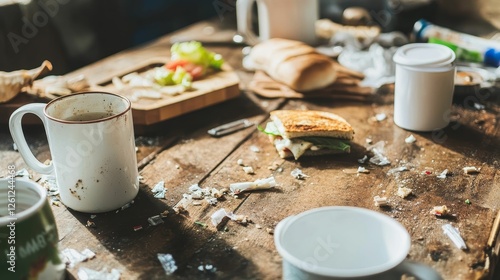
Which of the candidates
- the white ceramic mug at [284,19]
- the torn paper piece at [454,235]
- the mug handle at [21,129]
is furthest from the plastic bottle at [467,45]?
the mug handle at [21,129]

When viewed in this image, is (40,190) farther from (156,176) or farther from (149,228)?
(156,176)

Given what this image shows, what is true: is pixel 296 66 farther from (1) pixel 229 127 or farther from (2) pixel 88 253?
(2) pixel 88 253

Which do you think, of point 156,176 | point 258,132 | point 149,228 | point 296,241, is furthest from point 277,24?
point 296,241

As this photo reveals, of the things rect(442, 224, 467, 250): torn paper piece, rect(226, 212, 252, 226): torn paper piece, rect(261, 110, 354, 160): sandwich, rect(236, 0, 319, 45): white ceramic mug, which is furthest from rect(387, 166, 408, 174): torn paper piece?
rect(236, 0, 319, 45): white ceramic mug

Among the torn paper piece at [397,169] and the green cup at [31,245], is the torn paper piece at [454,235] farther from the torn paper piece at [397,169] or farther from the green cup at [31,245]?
the green cup at [31,245]

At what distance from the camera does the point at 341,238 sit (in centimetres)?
86

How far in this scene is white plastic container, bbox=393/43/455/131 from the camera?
134 cm

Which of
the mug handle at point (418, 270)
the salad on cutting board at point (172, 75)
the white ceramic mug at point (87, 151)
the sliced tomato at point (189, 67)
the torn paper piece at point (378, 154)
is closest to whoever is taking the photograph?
the mug handle at point (418, 270)

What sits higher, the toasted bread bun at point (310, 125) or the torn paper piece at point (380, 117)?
the toasted bread bun at point (310, 125)

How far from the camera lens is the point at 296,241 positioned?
0.84m

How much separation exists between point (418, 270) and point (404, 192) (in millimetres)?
385

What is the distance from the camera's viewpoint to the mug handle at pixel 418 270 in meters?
0.72

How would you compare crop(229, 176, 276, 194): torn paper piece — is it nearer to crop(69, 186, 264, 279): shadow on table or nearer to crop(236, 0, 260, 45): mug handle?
crop(69, 186, 264, 279): shadow on table

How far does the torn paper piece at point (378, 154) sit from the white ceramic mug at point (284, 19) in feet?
2.38
